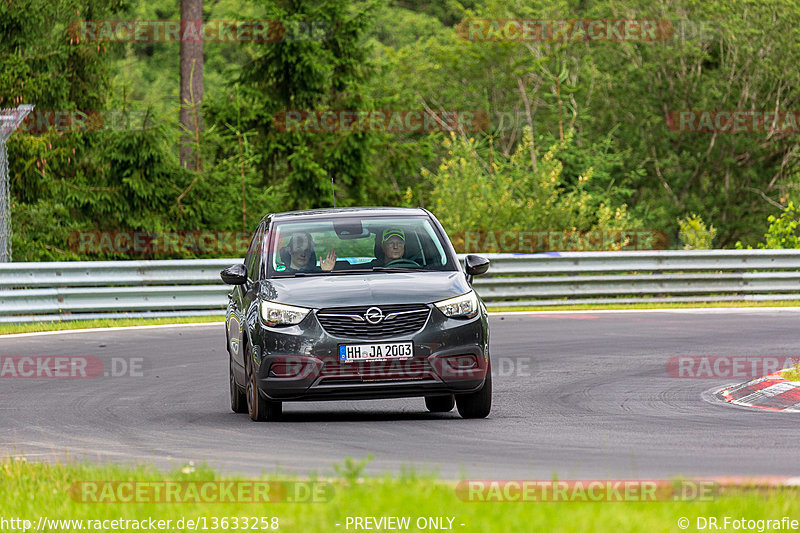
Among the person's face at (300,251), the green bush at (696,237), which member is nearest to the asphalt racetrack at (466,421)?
the person's face at (300,251)

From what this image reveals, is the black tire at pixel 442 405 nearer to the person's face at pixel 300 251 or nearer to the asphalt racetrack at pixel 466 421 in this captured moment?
the asphalt racetrack at pixel 466 421

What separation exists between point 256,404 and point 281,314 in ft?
2.59

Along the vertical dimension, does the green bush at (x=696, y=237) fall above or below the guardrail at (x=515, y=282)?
below

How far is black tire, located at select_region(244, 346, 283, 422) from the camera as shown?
36.2 feet

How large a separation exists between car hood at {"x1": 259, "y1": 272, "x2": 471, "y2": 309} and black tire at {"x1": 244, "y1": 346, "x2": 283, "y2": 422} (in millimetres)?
586

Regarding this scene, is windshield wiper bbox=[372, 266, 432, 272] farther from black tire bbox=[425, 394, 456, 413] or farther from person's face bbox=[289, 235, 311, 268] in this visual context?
black tire bbox=[425, 394, 456, 413]

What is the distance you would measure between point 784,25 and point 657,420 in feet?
143

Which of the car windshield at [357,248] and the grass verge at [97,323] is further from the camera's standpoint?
the grass verge at [97,323]

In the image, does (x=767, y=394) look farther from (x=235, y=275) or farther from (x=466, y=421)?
(x=235, y=275)

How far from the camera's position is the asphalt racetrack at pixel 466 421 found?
8453 mm

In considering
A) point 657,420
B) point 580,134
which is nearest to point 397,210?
point 657,420

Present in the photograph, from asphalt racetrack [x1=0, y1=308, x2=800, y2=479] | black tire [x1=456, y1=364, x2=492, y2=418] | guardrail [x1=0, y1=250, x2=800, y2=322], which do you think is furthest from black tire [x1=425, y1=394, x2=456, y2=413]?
guardrail [x1=0, y1=250, x2=800, y2=322]

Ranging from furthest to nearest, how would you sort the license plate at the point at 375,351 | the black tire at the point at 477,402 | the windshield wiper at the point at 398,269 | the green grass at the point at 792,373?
1. the green grass at the point at 792,373
2. the windshield wiper at the point at 398,269
3. the black tire at the point at 477,402
4. the license plate at the point at 375,351

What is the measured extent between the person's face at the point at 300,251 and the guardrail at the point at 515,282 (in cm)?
1094
